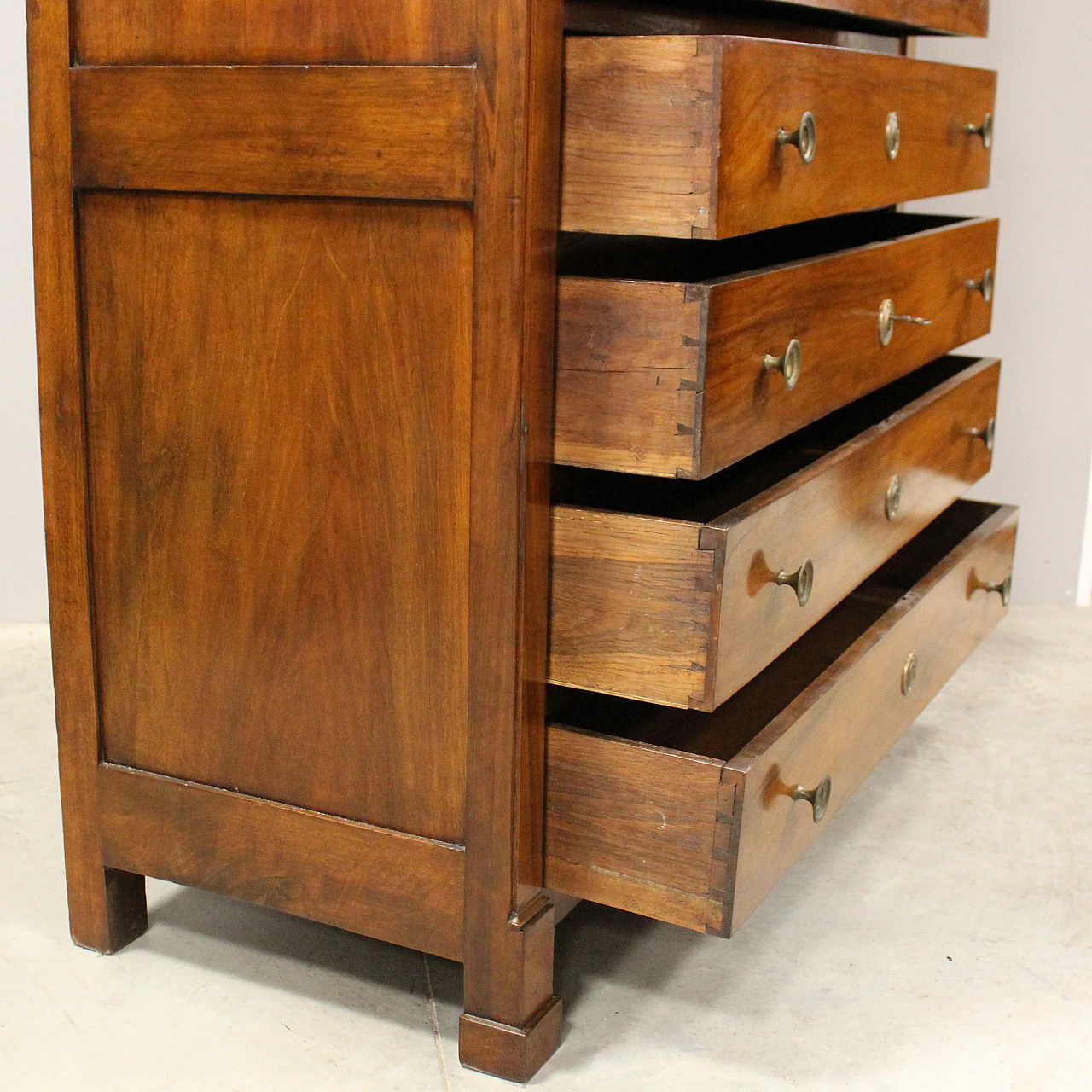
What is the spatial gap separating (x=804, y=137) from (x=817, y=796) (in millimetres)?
594

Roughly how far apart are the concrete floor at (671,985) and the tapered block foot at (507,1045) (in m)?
0.01

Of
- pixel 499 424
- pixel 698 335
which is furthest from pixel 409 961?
pixel 698 335

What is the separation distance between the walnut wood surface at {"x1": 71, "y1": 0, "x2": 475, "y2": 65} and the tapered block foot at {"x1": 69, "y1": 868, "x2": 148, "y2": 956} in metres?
0.79

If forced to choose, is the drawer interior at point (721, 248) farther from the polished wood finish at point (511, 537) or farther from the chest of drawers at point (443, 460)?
the polished wood finish at point (511, 537)

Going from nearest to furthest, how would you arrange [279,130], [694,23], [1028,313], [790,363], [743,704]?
1. [279,130]
2. [790,363]
3. [694,23]
4. [743,704]
5. [1028,313]

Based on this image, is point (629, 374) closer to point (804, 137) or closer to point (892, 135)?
point (804, 137)

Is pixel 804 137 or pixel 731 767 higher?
pixel 804 137

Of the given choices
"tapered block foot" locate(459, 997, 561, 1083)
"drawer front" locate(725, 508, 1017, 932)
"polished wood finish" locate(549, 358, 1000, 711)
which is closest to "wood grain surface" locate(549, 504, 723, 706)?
"polished wood finish" locate(549, 358, 1000, 711)

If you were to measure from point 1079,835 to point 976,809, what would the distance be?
0.13 metres

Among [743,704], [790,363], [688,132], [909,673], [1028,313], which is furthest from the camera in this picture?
[1028,313]

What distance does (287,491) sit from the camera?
1.31 m

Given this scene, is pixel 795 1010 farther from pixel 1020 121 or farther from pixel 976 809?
pixel 1020 121

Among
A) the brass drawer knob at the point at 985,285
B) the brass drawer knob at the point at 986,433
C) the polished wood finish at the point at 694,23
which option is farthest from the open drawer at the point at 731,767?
the polished wood finish at the point at 694,23

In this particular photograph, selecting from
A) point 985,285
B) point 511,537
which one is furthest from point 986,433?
point 511,537
